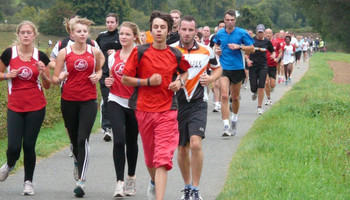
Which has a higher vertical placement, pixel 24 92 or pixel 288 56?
pixel 24 92

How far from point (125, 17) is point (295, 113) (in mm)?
106853

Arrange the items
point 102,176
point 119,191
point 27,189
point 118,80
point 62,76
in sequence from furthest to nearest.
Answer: point 102,176 → point 118,80 → point 27,189 → point 62,76 → point 119,191

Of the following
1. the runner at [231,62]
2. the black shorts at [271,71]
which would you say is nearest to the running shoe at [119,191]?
the runner at [231,62]

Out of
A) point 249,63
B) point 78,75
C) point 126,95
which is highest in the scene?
point 78,75

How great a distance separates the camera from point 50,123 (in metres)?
15.1

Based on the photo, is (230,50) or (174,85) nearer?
(174,85)

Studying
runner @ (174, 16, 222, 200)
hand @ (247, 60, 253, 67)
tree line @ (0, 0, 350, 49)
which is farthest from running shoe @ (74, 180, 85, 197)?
tree line @ (0, 0, 350, 49)

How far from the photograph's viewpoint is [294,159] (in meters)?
9.91

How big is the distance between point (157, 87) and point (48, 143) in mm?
5701

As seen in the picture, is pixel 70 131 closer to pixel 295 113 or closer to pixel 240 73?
pixel 240 73

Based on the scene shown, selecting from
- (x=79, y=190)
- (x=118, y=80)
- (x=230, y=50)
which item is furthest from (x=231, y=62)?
(x=79, y=190)

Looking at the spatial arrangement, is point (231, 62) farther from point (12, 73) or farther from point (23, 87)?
point (12, 73)

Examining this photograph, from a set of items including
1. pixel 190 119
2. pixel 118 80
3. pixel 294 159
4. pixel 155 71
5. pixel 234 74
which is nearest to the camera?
pixel 155 71

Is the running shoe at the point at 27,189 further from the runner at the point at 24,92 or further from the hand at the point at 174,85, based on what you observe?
the hand at the point at 174,85
